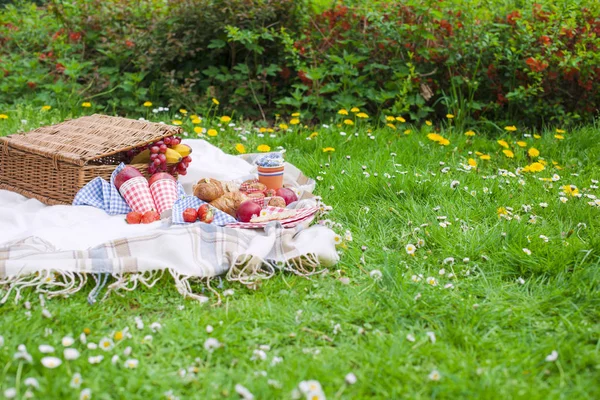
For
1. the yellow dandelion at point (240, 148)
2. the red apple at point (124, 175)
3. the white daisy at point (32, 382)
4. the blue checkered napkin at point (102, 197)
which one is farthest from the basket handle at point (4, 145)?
the white daisy at point (32, 382)

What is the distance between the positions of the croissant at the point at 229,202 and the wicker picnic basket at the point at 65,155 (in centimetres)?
61

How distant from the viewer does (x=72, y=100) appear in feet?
17.1

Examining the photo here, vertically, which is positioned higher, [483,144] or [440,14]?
[440,14]

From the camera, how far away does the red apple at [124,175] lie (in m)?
3.37

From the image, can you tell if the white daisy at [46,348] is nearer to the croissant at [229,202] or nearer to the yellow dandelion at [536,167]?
the croissant at [229,202]

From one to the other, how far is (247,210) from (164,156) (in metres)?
0.73

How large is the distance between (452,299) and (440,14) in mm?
3125

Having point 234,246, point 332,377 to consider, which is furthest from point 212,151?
point 332,377

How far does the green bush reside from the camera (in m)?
4.96

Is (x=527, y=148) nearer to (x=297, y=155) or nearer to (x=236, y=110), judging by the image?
(x=297, y=155)

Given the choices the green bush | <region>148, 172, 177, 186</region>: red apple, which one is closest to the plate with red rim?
<region>148, 172, 177, 186</region>: red apple

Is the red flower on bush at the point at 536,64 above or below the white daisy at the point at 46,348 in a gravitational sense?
above

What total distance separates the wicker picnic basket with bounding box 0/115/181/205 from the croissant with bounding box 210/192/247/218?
0.61 meters

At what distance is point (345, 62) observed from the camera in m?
5.13
